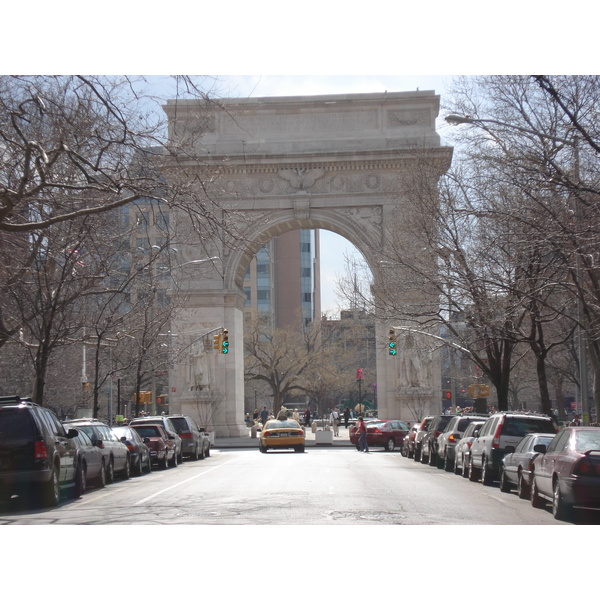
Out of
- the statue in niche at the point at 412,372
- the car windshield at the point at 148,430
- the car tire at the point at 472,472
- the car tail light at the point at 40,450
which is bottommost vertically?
the car tire at the point at 472,472

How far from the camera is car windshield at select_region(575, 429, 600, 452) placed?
14.9 metres

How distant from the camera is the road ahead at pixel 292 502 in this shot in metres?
14.1

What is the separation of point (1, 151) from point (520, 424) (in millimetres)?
12502

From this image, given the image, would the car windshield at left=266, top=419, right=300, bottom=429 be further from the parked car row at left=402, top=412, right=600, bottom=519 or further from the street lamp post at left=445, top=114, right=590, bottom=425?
the street lamp post at left=445, top=114, right=590, bottom=425

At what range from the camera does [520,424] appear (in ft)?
72.2

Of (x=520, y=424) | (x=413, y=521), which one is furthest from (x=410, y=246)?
(x=413, y=521)

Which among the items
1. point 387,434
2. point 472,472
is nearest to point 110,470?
point 472,472

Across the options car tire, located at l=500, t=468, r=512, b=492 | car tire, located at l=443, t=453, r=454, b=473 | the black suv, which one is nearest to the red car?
car tire, located at l=443, t=453, r=454, b=473

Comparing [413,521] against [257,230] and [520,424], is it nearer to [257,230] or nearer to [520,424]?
[520,424]

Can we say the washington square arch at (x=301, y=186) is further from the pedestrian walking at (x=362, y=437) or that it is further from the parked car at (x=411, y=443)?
the parked car at (x=411, y=443)

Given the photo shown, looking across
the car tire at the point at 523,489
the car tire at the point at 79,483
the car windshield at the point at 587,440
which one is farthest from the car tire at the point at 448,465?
the car windshield at the point at 587,440

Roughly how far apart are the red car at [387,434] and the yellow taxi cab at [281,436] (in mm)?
5992

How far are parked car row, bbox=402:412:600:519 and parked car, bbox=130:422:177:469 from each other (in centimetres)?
825

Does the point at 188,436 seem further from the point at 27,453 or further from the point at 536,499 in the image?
the point at 536,499
